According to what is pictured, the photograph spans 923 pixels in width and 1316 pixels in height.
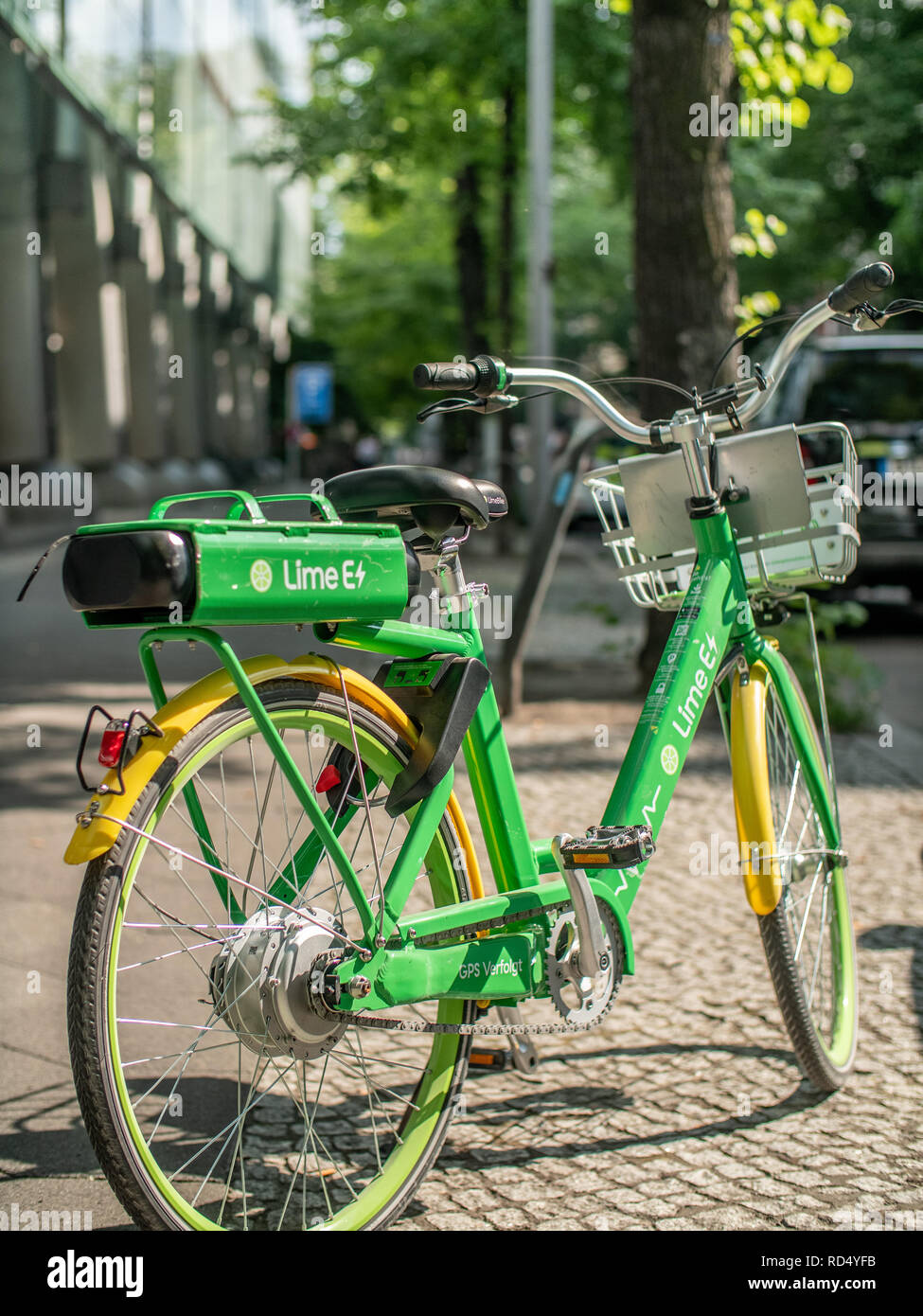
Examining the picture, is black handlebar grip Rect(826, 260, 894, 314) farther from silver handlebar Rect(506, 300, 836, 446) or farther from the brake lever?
the brake lever

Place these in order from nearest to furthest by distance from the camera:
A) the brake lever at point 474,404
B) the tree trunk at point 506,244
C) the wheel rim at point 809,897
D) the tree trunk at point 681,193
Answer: the brake lever at point 474,404, the wheel rim at point 809,897, the tree trunk at point 681,193, the tree trunk at point 506,244

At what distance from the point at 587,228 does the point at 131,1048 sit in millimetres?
31274

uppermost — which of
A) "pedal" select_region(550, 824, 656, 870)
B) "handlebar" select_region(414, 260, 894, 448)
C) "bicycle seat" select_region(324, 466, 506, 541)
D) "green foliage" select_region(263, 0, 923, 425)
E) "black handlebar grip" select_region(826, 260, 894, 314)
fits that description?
"green foliage" select_region(263, 0, 923, 425)

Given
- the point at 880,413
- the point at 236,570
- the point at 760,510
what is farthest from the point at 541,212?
the point at 236,570

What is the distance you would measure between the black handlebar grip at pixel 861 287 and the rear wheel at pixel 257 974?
3.94 feet

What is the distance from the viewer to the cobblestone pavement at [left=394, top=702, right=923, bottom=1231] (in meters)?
2.84

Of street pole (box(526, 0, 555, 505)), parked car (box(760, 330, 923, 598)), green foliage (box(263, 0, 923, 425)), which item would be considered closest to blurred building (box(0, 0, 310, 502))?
green foliage (box(263, 0, 923, 425))

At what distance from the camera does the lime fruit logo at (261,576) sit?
2182mm

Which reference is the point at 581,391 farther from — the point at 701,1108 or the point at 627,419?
the point at 701,1108

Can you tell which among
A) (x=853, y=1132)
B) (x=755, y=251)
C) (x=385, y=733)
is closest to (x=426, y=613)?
(x=385, y=733)

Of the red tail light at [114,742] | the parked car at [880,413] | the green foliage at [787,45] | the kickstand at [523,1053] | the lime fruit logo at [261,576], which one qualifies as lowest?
the kickstand at [523,1053]

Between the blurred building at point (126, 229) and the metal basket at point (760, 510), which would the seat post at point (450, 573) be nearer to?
the metal basket at point (760, 510)

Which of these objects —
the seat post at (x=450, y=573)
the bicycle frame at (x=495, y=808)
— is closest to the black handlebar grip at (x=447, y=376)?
the seat post at (x=450, y=573)

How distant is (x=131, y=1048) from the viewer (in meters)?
3.41
